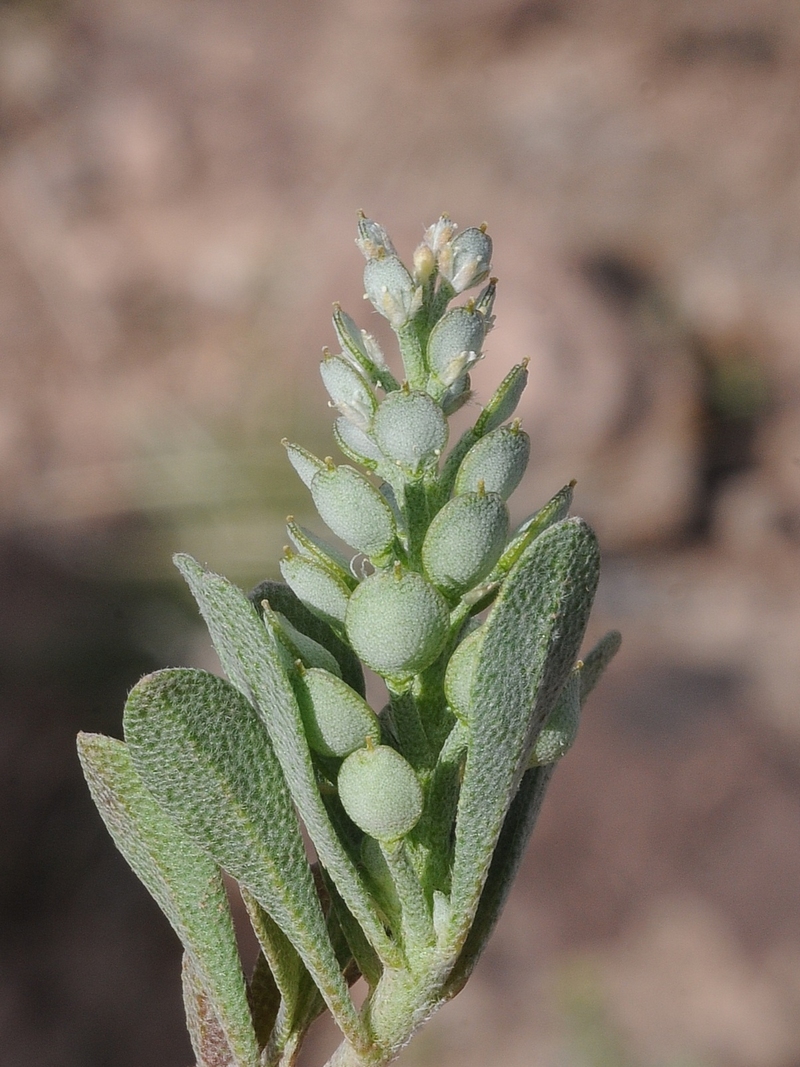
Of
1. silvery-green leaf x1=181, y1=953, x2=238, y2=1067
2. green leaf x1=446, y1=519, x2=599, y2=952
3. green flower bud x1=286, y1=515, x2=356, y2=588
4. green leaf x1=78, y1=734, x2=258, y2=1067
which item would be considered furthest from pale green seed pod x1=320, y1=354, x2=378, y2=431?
silvery-green leaf x1=181, y1=953, x2=238, y2=1067

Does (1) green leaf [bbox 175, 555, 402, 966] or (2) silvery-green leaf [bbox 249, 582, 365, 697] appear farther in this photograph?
(2) silvery-green leaf [bbox 249, 582, 365, 697]

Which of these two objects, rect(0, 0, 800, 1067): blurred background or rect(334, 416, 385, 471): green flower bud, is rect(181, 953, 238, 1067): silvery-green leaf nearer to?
rect(334, 416, 385, 471): green flower bud

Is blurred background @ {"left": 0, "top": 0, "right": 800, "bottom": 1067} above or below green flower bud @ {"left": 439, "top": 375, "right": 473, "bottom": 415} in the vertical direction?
above

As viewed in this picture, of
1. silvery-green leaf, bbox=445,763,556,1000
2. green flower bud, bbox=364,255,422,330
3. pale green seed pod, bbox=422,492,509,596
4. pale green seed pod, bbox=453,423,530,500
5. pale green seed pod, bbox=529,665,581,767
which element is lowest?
silvery-green leaf, bbox=445,763,556,1000

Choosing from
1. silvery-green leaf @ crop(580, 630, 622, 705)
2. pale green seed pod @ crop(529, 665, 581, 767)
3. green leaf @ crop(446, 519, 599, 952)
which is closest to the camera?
green leaf @ crop(446, 519, 599, 952)

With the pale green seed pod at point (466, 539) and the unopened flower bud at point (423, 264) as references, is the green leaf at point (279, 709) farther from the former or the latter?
the unopened flower bud at point (423, 264)

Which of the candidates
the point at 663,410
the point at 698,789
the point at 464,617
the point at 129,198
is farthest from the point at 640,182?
the point at 464,617

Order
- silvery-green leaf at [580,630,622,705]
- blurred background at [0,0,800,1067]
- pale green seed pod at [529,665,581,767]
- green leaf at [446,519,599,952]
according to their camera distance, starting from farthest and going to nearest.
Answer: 1. blurred background at [0,0,800,1067]
2. silvery-green leaf at [580,630,622,705]
3. pale green seed pod at [529,665,581,767]
4. green leaf at [446,519,599,952]

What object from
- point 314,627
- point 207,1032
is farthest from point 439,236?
point 207,1032

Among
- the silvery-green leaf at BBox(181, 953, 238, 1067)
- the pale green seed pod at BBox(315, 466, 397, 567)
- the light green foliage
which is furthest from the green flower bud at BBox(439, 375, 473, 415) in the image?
the silvery-green leaf at BBox(181, 953, 238, 1067)
